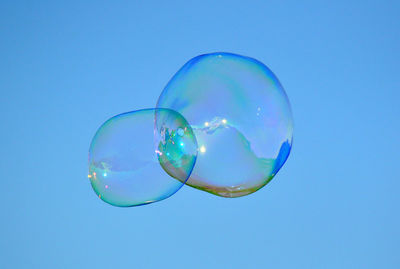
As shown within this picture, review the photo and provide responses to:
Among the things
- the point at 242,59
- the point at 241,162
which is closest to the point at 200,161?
the point at 241,162

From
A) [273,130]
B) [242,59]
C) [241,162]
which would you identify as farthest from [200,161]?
[242,59]

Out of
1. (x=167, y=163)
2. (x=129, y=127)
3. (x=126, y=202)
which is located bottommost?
(x=126, y=202)

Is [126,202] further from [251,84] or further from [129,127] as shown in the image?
[251,84]

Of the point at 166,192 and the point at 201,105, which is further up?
the point at 201,105

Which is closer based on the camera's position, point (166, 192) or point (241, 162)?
point (241, 162)
